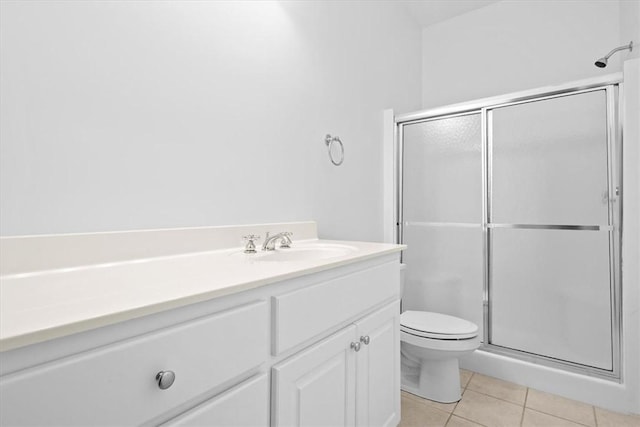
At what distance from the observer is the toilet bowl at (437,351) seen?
175 cm

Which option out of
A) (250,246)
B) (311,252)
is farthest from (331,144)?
(250,246)

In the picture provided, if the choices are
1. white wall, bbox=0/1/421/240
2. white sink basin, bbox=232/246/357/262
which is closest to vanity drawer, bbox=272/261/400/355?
white sink basin, bbox=232/246/357/262

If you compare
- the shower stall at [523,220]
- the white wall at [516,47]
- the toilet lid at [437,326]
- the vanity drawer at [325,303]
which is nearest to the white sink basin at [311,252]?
the vanity drawer at [325,303]

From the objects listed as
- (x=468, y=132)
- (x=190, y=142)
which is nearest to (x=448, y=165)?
(x=468, y=132)

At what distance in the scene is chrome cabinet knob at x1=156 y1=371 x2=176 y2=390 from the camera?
0.57m

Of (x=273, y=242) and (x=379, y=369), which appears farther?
(x=273, y=242)

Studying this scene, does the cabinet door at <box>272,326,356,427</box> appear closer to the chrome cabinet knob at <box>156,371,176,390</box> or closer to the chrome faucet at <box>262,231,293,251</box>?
the chrome cabinet knob at <box>156,371,176,390</box>

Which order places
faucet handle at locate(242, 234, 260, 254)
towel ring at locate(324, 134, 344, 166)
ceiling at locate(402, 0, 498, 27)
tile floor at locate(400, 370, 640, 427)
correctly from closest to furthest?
faucet handle at locate(242, 234, 260, 254) → tile floor at locate(400, 370, 640, 427) → towel ring at locate(324, 134, 344, 166) → ceiling at locate(402, 0, 498, 27)

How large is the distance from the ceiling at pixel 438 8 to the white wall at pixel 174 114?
1001 millimetres

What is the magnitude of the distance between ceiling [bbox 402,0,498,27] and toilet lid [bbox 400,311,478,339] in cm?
247

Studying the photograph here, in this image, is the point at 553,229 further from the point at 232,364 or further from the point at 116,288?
the point at 116,288

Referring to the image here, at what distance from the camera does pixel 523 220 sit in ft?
6.72

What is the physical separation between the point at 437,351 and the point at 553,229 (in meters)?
1.01

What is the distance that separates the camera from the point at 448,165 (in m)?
2.33
